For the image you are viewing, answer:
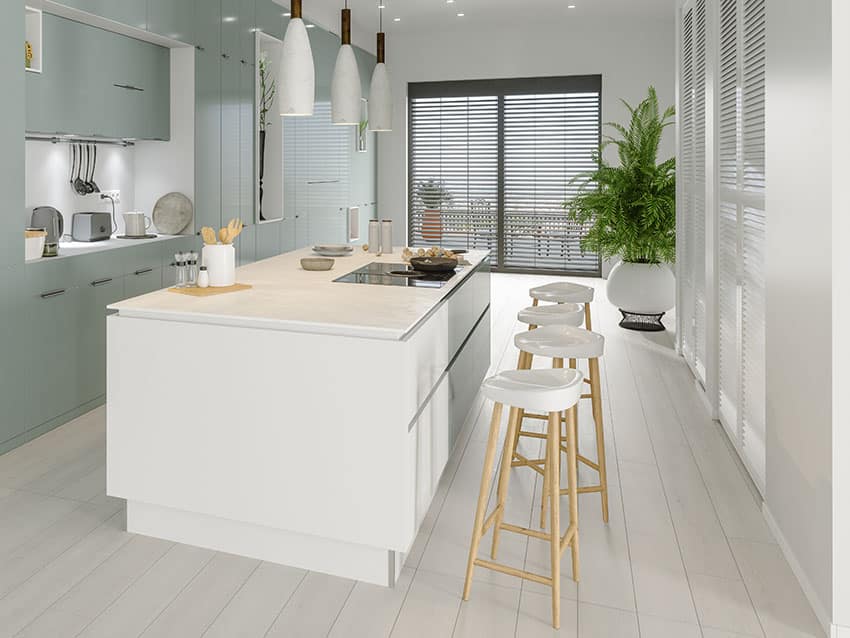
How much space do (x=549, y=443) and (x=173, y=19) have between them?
369cm

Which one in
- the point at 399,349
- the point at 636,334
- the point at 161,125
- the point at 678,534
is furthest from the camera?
the point at 636,334

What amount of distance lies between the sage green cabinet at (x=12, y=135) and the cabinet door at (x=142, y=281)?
795 millimetres

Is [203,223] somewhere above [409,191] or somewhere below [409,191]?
below

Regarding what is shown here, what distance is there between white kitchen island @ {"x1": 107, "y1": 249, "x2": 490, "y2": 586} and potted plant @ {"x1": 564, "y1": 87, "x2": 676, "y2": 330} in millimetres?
3834

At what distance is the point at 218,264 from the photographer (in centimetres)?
275

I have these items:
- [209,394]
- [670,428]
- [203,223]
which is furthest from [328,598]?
[203,223]

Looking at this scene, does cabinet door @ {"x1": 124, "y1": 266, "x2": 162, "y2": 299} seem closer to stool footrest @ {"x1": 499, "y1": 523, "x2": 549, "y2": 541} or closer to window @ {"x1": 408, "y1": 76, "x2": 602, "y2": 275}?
stool footrest @ {"x1": 499, "y1": 523, "x2": 549, "y2": 541}

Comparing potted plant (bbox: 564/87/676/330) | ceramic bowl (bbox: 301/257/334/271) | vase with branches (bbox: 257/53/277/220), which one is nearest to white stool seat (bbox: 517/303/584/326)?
ceramic bowl (bbox: 301/257/334/271)

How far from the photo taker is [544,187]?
8.93m

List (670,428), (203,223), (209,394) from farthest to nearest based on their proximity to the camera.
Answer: (203,223)
(670,428)
(209,394)

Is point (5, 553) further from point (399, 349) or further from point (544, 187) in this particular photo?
point (544, 187)

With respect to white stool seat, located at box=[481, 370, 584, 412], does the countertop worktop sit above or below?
above

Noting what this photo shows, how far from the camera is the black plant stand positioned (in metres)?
6.19

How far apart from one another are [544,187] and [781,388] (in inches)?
268
